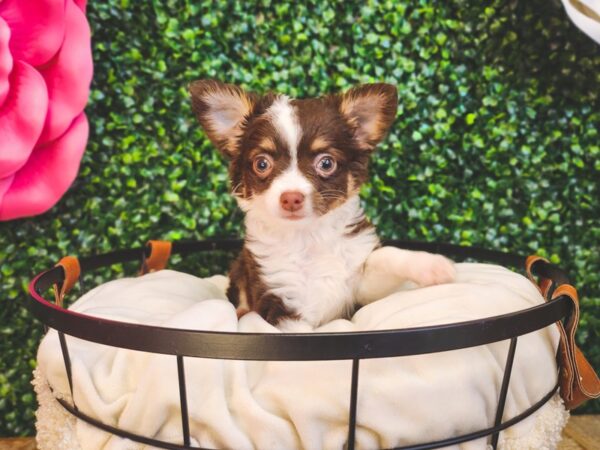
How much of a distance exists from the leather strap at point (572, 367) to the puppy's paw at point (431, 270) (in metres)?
0.29

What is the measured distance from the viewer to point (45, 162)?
194 centimetres

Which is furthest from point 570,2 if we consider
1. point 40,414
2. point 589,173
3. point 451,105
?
point 40,414

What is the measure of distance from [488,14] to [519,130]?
46cm

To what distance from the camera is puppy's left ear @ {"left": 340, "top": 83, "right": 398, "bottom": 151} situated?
5.10 feet

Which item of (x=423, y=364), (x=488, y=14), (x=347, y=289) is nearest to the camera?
(x=423, y=364)

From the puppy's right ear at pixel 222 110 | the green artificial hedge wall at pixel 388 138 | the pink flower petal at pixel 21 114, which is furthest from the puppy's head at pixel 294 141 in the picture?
the pink flower petal at pixel 21 114

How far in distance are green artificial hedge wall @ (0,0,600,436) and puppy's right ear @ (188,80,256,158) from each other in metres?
0.46

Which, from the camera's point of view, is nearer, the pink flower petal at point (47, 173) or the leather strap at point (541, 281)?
the leather strap at point (541, 281)

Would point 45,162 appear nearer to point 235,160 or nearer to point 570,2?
point 235,160

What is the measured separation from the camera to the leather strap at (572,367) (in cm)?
121

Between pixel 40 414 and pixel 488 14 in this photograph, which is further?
pixel 488 14

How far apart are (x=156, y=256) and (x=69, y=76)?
69cm

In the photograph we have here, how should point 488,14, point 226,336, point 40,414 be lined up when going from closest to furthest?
point 226,336, point 40,414, point 488,14

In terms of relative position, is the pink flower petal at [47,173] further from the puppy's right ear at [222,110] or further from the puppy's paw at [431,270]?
the puppy's paw at [431,270]
